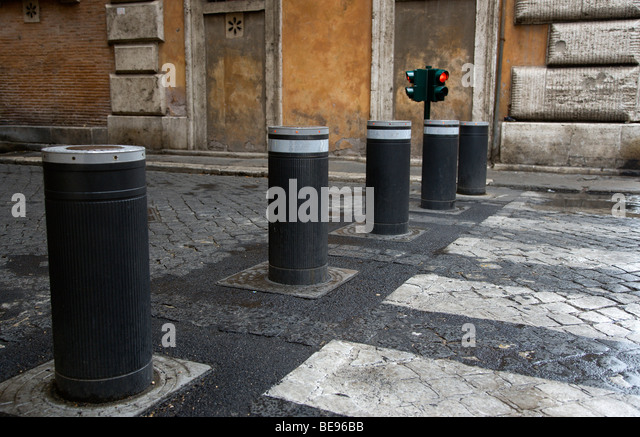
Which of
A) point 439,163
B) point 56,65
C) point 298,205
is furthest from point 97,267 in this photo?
point 56,65

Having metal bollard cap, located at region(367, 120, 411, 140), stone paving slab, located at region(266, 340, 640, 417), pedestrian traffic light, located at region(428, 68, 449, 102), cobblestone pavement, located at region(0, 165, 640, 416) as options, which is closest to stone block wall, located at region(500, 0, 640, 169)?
pedestrian traffic light, located at region(428, 68, 449, 102)

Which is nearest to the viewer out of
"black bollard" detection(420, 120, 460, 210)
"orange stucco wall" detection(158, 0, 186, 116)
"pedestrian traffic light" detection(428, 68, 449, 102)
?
"black bollard" detection(420, 120, 460, 210)

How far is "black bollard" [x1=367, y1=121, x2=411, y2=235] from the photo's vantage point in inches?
236

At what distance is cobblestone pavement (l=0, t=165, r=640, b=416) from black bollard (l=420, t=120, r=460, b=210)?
917 mm

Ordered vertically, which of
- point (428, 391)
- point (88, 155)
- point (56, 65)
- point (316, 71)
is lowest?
point (428, 391)

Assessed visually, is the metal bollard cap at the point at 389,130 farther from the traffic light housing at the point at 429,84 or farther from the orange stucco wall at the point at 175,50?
the orange stucco wall at the point at 175,50

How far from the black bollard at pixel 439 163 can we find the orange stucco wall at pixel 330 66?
5.87m

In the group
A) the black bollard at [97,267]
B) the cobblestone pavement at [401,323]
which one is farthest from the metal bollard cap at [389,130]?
the black bollard at [97,267]

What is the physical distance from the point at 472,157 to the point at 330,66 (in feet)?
18.5

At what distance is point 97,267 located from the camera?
2633mm

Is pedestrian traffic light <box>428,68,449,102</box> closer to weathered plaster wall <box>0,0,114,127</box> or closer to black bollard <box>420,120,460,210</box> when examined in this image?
black bollard <box>420,120,460,210</box>

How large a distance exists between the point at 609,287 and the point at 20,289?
4.34 meters

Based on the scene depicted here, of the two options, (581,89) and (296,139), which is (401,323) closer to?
(296,139)

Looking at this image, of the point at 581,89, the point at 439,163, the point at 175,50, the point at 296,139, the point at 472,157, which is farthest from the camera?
the point at 175,50
